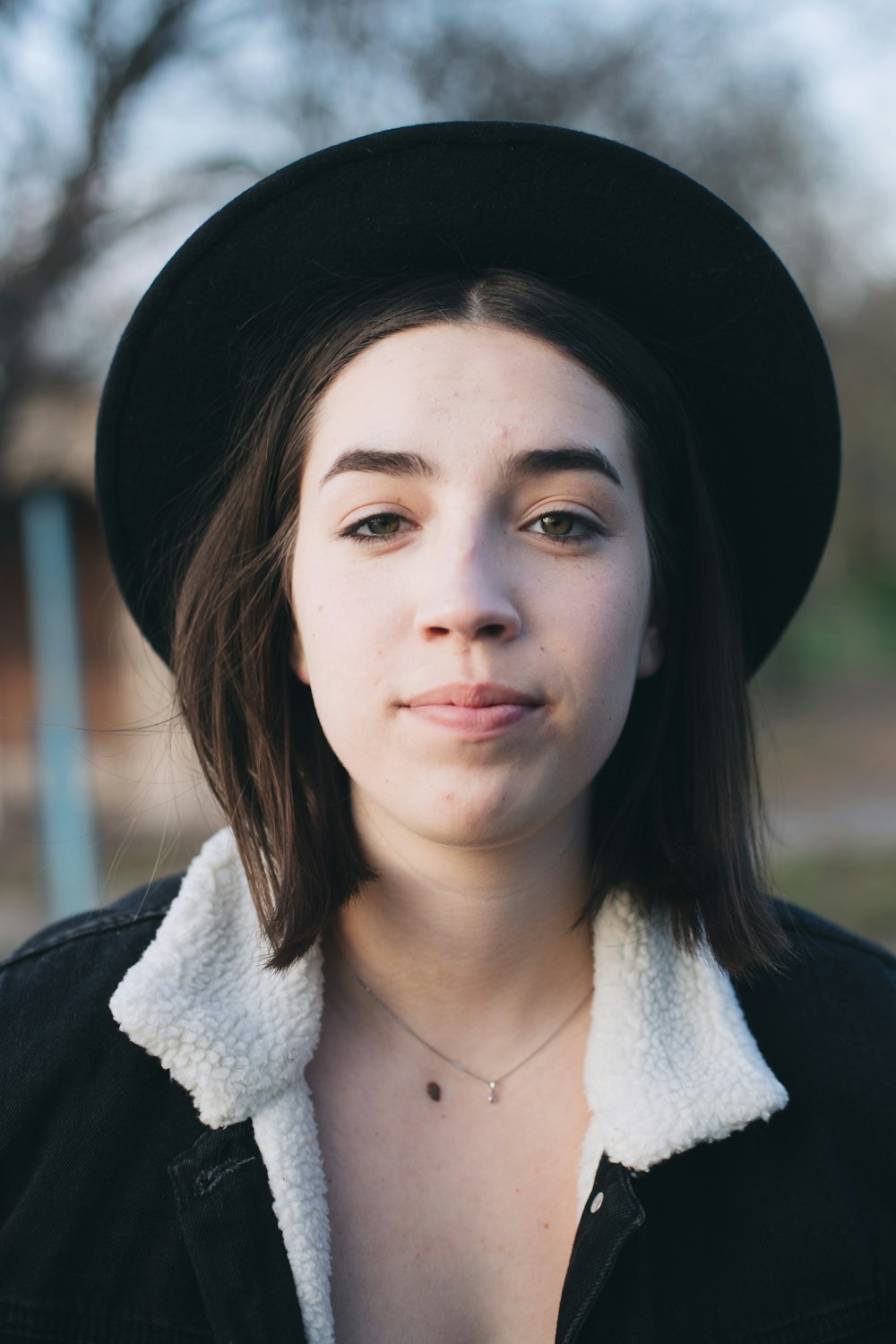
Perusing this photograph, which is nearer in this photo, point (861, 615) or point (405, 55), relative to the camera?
point (405, 55)

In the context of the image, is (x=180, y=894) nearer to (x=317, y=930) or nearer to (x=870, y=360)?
(x=317, y=930)

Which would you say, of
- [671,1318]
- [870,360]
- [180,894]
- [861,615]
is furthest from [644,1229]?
[861,615]

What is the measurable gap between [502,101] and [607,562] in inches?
244

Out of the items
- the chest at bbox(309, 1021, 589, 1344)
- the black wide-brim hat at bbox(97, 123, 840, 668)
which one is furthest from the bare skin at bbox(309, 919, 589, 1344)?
the black wide-brim hat at bbox(97, 123, 840, 668)

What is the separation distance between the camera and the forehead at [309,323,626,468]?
191cm

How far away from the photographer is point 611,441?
2041mm

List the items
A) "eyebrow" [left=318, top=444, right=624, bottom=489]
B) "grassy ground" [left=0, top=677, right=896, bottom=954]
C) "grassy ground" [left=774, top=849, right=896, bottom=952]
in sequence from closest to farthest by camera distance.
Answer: "eyebrow" [left=318, top=444, right=624, bottom=489] < "grassy ground" [left=774, top=849, right=896, bottom=952] < "grassy ground" [left=0, top=677, right=896, bottom=954]

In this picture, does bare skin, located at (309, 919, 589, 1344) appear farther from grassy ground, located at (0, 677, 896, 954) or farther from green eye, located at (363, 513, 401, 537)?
green eye, located at (363, 513, 401, 537)

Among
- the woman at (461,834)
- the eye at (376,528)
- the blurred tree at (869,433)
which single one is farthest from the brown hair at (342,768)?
the blurred tree at (869,433)

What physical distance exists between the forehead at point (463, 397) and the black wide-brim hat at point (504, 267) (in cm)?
19

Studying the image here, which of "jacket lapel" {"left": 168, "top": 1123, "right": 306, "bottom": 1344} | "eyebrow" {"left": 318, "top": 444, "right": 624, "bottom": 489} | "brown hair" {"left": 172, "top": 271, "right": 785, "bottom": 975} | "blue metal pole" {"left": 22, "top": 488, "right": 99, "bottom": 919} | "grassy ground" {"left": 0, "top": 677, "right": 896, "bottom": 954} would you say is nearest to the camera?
"jacket lapel" {"left": 168, "top": 1123, "right": 306, "bottom": 1344}

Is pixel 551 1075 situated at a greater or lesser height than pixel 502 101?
lesser

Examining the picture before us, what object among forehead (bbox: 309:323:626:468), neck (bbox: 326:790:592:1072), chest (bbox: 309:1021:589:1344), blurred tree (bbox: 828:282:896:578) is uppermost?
blurred tree (bbox: 828:282:896:578)

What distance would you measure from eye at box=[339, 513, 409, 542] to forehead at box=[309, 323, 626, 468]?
12 cm
